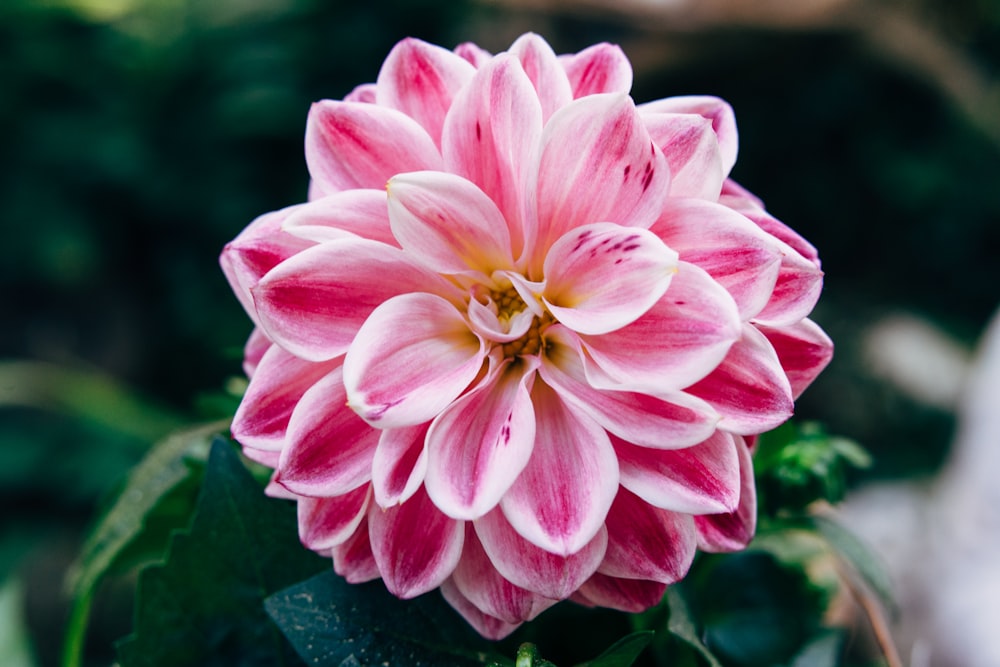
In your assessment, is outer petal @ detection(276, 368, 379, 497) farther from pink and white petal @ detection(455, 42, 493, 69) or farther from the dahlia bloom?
pink and white petal @ detection(455, 42, 493, 69)

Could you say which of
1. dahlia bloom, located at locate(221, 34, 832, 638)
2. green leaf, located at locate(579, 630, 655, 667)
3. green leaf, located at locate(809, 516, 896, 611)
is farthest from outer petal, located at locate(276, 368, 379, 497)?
green leaf, located at locate(809, 516, 896, 611)

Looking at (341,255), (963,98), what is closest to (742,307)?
(341,255)

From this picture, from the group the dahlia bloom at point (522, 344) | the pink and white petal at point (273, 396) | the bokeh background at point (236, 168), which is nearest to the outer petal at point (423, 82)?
the dahlia bloom at point (522, 344)

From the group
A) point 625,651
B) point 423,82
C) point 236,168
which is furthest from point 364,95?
point 236,168

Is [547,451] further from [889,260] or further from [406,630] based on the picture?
[889,260]

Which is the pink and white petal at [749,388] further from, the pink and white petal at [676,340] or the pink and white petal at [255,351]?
the pink and white petal at [255,351]
